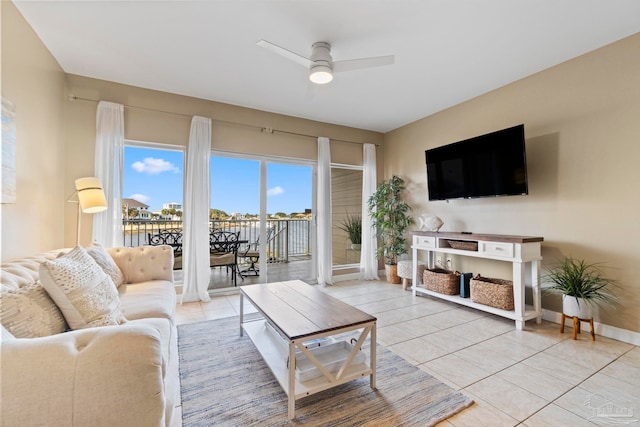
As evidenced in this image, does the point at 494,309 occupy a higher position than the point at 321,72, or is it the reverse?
the point at 321,72

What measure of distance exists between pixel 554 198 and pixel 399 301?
209cm

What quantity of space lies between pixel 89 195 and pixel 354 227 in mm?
3821

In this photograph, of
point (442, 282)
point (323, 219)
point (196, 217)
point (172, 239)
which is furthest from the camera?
point (323, 219)

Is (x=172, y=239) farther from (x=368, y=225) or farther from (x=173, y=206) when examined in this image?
(x=368, y=225)

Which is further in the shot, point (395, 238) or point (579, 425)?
point (395, 238)

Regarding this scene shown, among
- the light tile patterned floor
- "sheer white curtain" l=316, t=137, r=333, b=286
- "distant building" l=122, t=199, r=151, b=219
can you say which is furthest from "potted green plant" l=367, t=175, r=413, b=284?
"distant building" l=122, t=199, r=151, b=219

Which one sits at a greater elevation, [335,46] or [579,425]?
[335,46]

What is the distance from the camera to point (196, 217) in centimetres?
370

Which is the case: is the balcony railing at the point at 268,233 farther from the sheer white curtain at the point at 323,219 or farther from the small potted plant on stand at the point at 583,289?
the small potted plant on stand at the point at 583,289

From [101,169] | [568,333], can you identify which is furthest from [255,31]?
[568,333]

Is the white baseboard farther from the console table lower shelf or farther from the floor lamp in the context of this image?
the floor lamp

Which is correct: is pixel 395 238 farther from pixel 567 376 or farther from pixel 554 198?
pixel 567 376

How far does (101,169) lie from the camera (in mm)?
3281

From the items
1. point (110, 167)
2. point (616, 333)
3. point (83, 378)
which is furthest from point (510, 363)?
point (110, 167)
